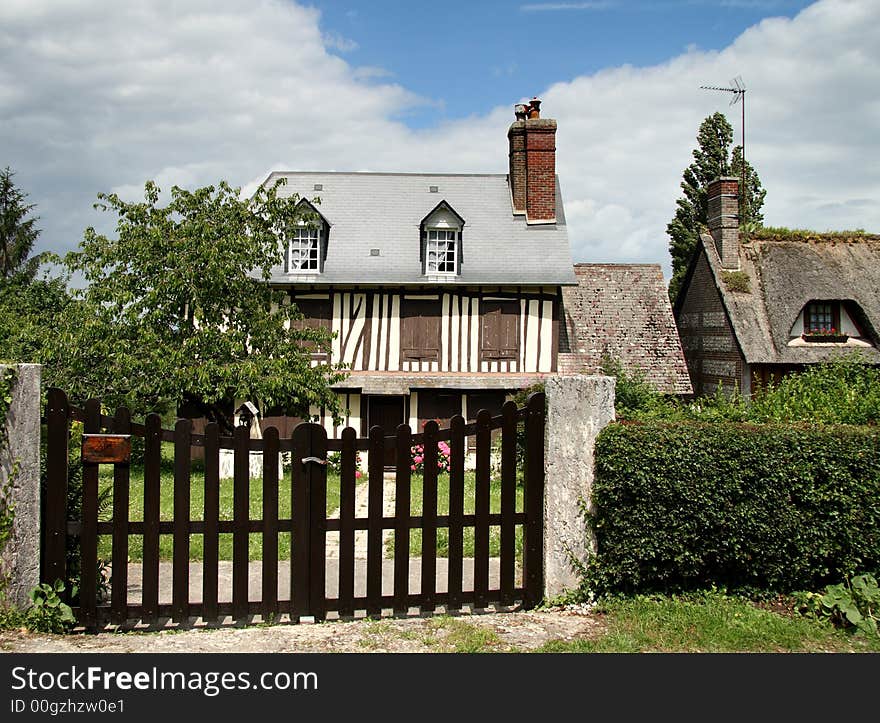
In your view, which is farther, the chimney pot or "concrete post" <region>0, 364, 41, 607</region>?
the chimney pot

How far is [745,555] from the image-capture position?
5.82m

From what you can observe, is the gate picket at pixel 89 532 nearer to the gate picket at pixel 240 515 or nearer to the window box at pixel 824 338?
the gate picket at pixel 240 515

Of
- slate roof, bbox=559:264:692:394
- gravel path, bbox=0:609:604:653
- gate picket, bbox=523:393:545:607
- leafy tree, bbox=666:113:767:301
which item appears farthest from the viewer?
leafy tree, bbox=666:113:767:301

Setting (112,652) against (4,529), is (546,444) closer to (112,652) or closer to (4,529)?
(112,652)

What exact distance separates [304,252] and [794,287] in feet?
43.3

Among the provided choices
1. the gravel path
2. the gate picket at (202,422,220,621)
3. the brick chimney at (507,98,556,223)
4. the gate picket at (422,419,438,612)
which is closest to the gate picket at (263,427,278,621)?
the gate picket at (202,422,220,621)

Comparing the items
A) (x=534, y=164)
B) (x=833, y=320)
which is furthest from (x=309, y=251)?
(x=833, y=320)

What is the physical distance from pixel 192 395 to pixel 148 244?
3.05m

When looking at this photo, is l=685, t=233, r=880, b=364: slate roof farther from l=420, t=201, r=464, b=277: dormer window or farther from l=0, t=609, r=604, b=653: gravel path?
l=0, t=609, r=604, b=653: gravel path

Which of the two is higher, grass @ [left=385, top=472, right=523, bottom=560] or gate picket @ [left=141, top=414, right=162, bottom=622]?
gate picket @ [left=141, top=414, right=162, bottom=622]

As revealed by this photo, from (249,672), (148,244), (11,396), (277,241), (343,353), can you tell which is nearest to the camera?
(249,672)

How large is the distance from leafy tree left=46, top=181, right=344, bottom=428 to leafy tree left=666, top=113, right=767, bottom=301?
1689 centimetres

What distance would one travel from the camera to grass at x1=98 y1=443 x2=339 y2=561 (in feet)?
26.8

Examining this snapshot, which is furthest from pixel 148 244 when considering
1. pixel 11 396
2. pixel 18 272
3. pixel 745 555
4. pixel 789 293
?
pixel 18 272
